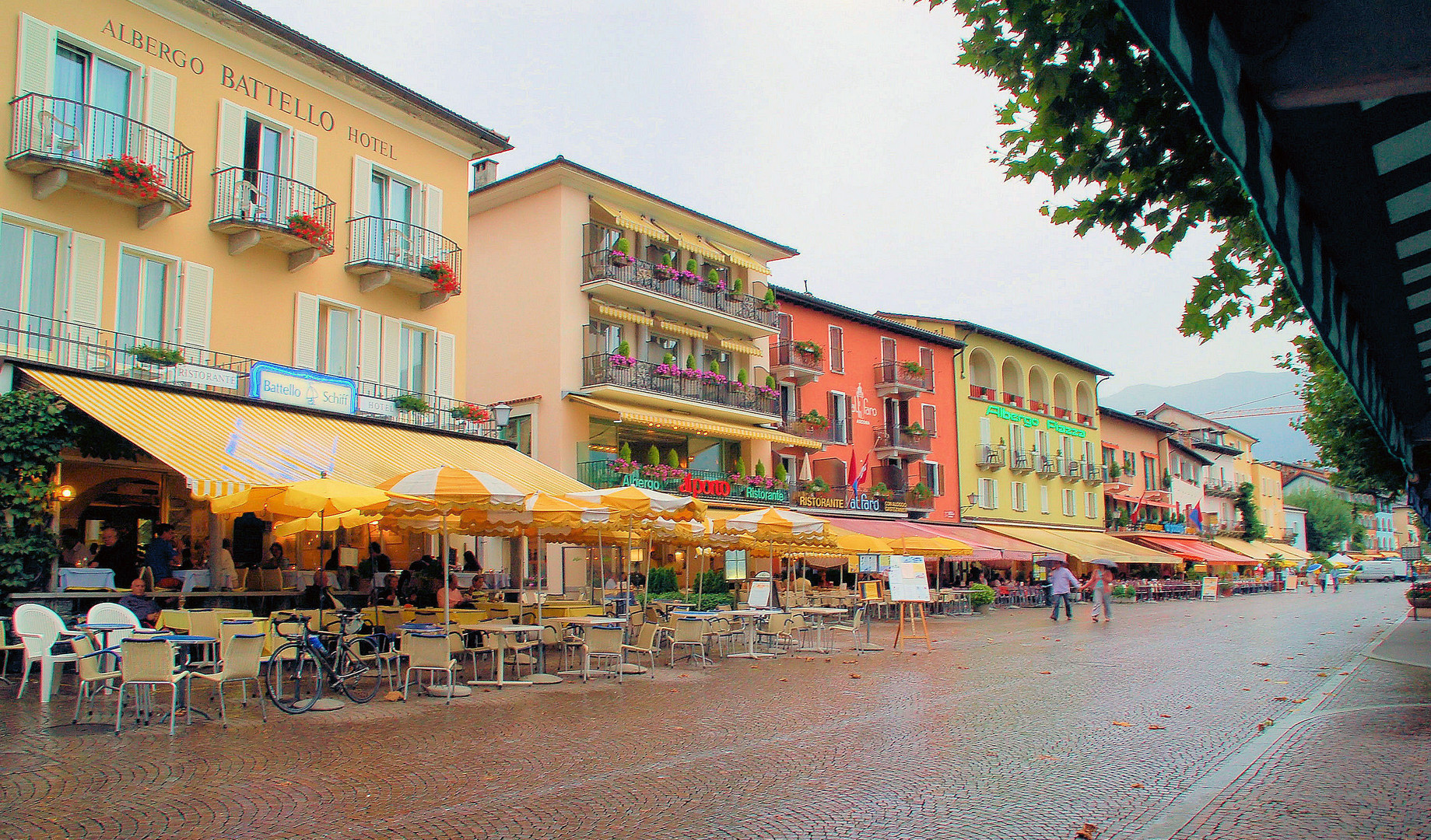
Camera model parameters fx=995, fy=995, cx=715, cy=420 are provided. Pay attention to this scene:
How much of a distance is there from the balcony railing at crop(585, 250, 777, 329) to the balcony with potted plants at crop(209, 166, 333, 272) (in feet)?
33.5

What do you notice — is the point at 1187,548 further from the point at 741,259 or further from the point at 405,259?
the point at 405,259

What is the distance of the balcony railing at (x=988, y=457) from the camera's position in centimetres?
4547

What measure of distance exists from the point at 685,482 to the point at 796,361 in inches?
334

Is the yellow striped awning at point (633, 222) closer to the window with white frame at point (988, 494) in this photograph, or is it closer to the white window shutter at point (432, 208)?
the white window shutter at point (432, 208)

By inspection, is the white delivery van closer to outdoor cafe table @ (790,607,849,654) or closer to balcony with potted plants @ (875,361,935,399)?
balcony with potted plants @ (875,361,935,399)

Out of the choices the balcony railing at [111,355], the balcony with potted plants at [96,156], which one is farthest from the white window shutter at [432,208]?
the balcony with potted plants at [96,156]

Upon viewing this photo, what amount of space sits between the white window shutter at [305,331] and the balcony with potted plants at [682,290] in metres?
10.3

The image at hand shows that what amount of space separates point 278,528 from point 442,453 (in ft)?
17.1

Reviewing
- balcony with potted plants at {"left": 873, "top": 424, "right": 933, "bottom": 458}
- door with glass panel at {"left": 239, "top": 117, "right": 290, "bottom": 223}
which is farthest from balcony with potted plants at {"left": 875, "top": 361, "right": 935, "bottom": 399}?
door with glass panel at {"left": 239, "top": 117, "right": 290, "bottom": 223}

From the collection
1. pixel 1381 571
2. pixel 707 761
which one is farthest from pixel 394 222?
pixel 1381 571

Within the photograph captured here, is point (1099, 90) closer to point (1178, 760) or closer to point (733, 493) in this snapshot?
point (1178, 760)

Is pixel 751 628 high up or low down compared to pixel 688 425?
down

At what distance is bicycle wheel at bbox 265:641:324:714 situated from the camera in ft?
33.0

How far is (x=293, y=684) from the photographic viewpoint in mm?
12172
